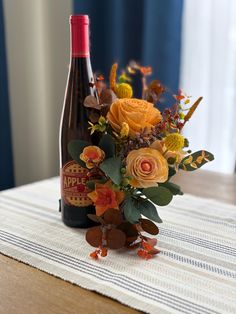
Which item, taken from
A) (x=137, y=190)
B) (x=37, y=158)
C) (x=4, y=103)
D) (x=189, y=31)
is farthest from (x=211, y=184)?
(x=37, y=158)

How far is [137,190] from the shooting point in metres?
0.75

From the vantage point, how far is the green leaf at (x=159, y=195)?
2.37 ft

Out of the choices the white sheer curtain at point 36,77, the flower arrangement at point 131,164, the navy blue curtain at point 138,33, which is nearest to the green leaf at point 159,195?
the flower arrangement at point 131,164

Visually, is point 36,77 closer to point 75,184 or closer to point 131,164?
point 75,184

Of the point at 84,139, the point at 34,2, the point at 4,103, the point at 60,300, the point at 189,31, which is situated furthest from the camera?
the point at 34,2

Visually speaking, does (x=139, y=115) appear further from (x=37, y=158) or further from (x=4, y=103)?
(x=37, y=158)

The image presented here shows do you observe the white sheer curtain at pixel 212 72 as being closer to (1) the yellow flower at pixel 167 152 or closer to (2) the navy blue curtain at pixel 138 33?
(2) the navy blue curtain at pixel 138 33

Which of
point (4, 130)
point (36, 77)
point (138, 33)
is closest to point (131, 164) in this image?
point (138, 33)

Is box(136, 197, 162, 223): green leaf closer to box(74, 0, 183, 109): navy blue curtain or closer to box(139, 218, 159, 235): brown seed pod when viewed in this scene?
box(139, 218, 159, 235): brown seed pod

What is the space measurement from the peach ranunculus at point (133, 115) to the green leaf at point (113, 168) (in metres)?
0.06

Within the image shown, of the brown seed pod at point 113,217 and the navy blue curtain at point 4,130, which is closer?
the brown seed pod at point 113,217

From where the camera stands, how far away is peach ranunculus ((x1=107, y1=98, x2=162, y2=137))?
72 cm

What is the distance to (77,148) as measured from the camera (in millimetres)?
772

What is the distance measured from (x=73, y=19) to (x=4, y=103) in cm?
146
